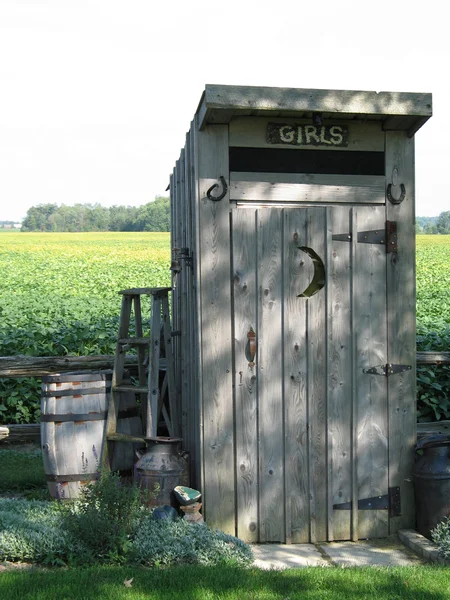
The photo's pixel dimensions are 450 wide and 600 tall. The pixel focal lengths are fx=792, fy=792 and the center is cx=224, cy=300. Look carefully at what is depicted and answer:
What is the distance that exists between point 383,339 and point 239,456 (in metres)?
1.39

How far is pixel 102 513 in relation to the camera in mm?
5020

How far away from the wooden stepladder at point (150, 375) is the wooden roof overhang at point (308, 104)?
1663 millimetres

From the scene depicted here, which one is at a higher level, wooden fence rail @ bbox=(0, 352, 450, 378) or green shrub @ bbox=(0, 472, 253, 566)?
wooden fence rail @ bbox=(0, 352, 450, 378)

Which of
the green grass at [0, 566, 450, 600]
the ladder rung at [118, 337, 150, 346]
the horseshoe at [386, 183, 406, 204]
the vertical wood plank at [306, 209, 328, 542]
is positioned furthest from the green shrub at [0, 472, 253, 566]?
the horseshoe at [386, 183, 406, 204]

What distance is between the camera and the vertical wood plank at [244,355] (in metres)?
5.66

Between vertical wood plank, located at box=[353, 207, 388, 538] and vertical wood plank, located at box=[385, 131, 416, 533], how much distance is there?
0.06 metres

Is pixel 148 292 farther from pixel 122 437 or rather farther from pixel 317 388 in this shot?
pixel 317 388

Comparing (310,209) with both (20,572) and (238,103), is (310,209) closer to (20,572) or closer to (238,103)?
(238,103)

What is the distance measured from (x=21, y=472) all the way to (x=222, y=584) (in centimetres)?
364

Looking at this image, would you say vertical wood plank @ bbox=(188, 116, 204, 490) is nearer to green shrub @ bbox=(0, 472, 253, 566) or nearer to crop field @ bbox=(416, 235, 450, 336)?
green shrub @ bbox=(0, 472, 253, 566)

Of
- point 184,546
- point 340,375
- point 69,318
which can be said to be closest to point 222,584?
point 184,546

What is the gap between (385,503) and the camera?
5996 millimetres

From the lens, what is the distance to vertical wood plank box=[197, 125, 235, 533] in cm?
563

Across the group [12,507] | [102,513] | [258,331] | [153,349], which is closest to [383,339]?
[258,331]
